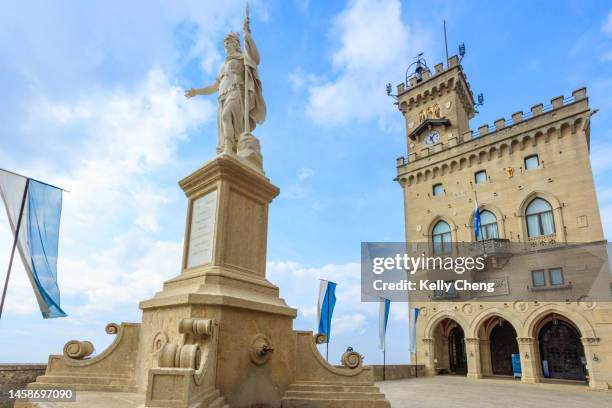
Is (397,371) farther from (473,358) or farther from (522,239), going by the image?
(522,239)

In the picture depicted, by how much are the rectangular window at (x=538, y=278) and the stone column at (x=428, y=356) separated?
25.9 feet

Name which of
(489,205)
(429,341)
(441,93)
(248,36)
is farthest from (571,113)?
(248,36)

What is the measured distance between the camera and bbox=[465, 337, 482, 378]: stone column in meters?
25.6

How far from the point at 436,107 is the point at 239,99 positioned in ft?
100

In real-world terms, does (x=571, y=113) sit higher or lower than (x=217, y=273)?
higher

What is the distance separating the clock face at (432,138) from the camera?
33997 mm

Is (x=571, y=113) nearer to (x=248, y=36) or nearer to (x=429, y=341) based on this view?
(x=429, y=341)

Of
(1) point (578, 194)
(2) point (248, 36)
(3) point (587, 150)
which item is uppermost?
(3) point (587, 150)

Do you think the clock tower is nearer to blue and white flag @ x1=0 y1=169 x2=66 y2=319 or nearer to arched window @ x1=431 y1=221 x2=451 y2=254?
arched window @ x1=431 y1=221 x2=451 y2=254

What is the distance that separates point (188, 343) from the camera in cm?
497

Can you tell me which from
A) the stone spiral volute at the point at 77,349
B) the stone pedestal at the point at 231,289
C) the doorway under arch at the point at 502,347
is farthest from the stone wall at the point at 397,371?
the stone spiral volute at the point at 77,349

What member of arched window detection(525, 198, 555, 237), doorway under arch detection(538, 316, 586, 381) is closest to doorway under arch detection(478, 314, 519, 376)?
doorway under arch detection(538, 316, 586, 381)

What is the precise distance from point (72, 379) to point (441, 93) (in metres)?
34.9

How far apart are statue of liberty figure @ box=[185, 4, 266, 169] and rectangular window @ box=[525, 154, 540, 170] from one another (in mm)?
24577
